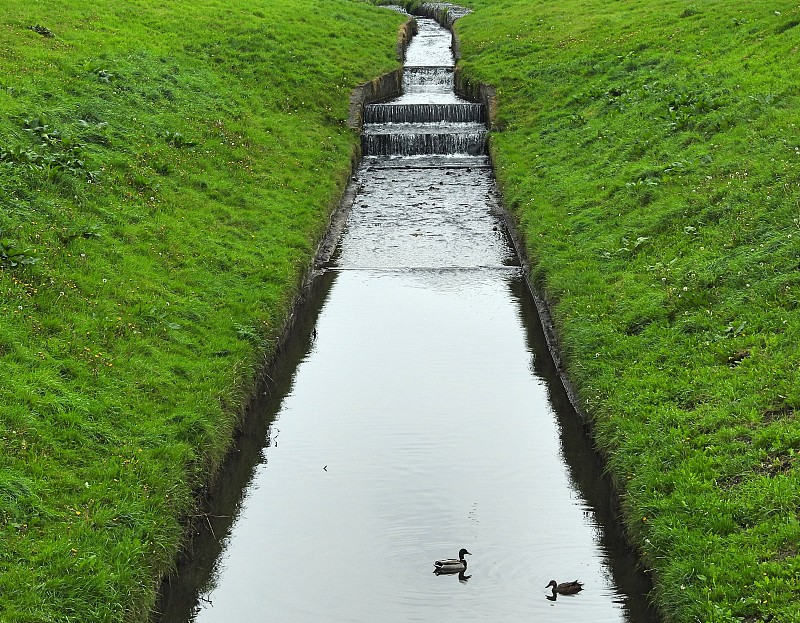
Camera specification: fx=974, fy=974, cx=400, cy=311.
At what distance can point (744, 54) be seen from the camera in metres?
29.4

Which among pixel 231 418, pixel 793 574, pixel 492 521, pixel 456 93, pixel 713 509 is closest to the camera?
pixel 793 574

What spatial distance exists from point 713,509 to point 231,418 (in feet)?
23.3

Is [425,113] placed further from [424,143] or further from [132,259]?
[132,259]

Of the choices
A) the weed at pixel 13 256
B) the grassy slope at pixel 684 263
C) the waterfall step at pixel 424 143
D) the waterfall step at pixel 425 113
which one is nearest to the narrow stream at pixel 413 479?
the grassy slope at pixel 684 263

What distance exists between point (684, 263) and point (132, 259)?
10300 millimetres

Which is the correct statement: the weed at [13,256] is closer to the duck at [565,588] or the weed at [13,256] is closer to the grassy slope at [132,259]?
the grassy slope at [132,259]

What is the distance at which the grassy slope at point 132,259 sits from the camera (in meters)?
10.9

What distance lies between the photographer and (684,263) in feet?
59.5

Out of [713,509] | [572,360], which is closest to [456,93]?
[572,360]

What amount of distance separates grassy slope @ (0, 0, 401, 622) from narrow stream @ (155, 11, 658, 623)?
826mm

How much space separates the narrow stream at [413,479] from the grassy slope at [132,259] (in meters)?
0.83

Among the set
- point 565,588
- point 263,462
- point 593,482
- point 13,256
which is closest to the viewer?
point 565,588

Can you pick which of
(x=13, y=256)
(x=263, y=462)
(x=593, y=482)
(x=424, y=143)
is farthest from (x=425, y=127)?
(x=593, y=482)

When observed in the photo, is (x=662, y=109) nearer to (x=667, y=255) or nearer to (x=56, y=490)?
(x=667, y=255)
